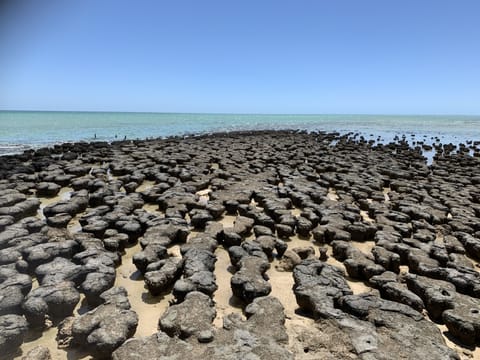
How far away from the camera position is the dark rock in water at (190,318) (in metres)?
3.86

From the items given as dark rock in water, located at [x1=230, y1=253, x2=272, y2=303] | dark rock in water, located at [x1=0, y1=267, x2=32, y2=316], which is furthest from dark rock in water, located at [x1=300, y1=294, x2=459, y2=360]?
dark rock in water, located at [x1=0, y1=267, x2=32, y2=316]

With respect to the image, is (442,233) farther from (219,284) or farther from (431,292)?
(219,284)

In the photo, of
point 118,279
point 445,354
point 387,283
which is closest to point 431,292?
point 387,283

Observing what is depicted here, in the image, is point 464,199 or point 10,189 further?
point 464,199

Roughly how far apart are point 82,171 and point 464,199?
1411 cm

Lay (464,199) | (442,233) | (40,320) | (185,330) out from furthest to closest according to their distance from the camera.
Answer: (464,199)
(442,233)
(40,320)
(185,330)

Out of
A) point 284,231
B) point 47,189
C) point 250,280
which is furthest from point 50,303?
point 47,189

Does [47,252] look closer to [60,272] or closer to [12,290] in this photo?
[60,272]

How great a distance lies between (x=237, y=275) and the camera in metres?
5.10

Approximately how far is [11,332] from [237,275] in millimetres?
2973

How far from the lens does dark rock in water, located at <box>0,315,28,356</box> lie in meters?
3.58

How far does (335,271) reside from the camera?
539cm

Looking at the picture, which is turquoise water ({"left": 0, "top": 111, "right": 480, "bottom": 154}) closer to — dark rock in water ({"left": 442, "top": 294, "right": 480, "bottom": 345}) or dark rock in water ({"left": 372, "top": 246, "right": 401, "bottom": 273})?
dark rock in water ({"left": 372, "top": 246, "right": 401, "bottom": 273})

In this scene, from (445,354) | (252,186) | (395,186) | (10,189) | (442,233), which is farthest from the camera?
(395,186)
